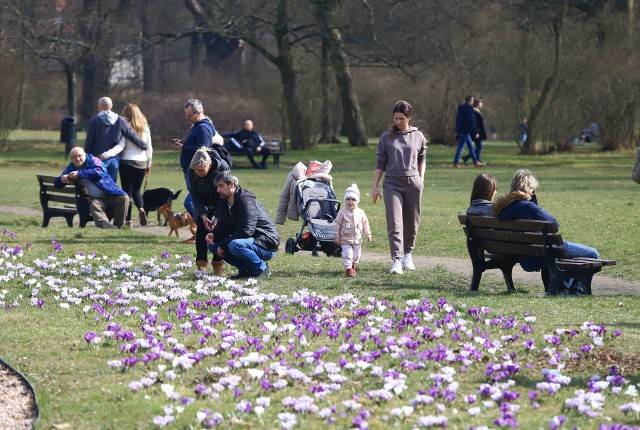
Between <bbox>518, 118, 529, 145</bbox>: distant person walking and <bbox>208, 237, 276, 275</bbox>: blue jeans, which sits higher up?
<bbox>518, 118, 529, 145</bbox>: distant person walking

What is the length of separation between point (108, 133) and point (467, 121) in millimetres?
16084

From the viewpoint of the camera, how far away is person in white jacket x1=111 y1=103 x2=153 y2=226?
17859 mm

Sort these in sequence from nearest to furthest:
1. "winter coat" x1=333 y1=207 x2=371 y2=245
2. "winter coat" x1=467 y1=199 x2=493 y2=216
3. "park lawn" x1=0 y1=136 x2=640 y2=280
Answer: "winter coat" x1=467 y1=199 x2=493 y2=216 → "winter coat" x1=333 y1=207 x2=371 y2=245 → "park lawn" x1=0 y1=136 x2=640 y2=280

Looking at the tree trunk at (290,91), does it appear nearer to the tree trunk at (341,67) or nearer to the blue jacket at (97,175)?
the tree trunk at (341,67)

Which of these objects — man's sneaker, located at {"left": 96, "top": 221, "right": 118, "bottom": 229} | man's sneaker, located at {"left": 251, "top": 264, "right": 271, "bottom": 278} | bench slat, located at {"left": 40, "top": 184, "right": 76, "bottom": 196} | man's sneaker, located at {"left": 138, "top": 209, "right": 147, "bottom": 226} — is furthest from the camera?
man's sneaker, located at {"left": 138, "top": 209, "right": 147, "bottom": 226}

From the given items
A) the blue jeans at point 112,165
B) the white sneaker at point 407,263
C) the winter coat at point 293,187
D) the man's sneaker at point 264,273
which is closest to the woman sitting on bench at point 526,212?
the white sneaker at point 407,263

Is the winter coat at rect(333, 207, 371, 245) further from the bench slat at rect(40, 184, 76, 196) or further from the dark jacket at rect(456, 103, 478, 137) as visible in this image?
the dark jacket at rect(456, 103, 478, 137)

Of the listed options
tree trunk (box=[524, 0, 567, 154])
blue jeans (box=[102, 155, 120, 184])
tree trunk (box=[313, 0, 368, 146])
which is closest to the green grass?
blue jeans (box=[102, 155, 120, 184])

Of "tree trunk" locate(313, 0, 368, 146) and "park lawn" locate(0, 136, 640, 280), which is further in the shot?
"tree trunk" locate(313, 0, 368, 146)

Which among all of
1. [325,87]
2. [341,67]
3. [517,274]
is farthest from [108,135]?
[325,87]

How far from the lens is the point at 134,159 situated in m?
17.9

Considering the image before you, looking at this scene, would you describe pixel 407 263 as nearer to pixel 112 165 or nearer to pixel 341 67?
pixel 112 165

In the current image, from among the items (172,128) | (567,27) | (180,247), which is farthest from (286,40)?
(180,247)

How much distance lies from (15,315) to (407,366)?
3.76 meters
